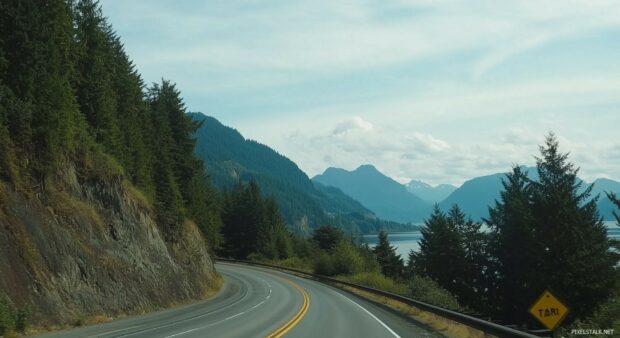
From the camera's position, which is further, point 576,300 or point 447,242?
point 447,242

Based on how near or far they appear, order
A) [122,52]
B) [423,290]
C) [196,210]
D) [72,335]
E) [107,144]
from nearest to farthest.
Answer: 1. [72,335]
2. [423,290]
3. [107,144]
4. [122,52]
5. [196,210]

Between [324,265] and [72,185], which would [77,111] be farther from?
[324,265]

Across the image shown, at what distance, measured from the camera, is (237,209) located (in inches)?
4348

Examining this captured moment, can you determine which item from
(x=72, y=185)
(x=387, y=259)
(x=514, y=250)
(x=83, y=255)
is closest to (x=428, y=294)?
(x=83, y=255)

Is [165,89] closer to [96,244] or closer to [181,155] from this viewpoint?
[181,155]

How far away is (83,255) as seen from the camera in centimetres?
2617

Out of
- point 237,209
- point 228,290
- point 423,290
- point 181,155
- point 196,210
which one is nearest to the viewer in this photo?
point 423,290

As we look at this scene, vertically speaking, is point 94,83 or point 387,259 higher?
point 94,83

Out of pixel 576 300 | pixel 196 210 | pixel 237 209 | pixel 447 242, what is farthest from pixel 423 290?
pixel 237 209

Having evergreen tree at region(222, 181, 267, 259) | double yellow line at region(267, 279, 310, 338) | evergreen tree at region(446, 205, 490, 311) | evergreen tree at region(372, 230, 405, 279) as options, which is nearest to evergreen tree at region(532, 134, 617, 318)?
evergreen tree at region(446, 205, 490, 311)

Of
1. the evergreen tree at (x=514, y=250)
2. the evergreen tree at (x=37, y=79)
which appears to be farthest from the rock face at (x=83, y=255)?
the evergreen tree at (x=514, y=250)

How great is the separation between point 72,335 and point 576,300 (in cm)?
3768

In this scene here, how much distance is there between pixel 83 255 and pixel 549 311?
68.6ft

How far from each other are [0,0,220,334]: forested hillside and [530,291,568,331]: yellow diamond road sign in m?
15.6
